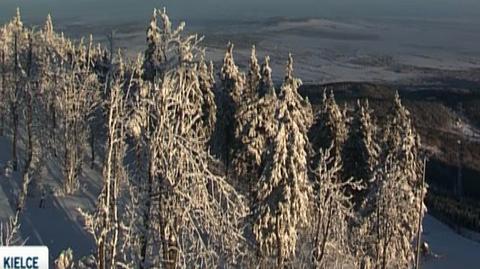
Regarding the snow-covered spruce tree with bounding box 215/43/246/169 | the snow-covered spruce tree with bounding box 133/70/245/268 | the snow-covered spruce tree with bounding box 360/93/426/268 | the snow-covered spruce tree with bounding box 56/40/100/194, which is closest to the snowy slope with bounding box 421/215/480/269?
the snow-covered spruce tree with bounding box 360/93/426/268

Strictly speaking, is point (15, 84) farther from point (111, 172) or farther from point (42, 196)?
point (111, 172)

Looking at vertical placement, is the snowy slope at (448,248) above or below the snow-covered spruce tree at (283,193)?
below

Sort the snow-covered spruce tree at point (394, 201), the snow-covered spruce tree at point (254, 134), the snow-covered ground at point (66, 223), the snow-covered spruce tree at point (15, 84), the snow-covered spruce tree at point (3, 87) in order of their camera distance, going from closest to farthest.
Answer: the snow-covered spruce tree at point (394, 201) → the snow-covered ground at point (66, 223) → the snow-covered spruce tree at point (254, 134) → the snow-covered spruce tree at point (15, 84) → the snow-covered spruce tree at point (3, 87)

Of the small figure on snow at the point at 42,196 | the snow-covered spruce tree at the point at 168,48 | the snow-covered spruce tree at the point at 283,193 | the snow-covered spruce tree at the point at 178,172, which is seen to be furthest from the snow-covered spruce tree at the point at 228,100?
the snow-covered spruce tree at the point at 168,48

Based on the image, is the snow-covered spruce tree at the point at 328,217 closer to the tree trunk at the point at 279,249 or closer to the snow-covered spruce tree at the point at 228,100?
the tree trunk at the point at 279,249

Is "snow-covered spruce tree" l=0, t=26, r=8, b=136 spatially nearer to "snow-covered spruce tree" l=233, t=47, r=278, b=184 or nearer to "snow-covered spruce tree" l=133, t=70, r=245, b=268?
"snow-covered spruce tree" l=233, t=47, r=278, b=184

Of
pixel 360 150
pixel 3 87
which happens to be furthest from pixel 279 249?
pixel 3 87
